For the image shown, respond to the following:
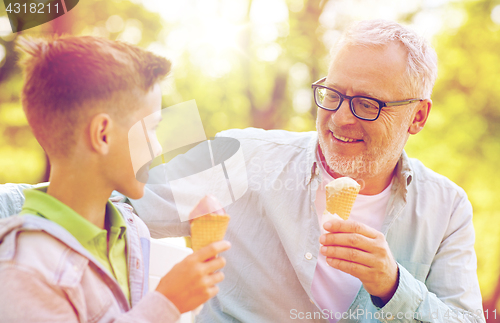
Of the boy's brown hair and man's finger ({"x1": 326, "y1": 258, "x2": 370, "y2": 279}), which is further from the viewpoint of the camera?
man's finger ({"x1": 326, "y1": 258, "x2": 370, "y2": 279})

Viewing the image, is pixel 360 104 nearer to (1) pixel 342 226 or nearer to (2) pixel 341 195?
(2) pixel 341 195

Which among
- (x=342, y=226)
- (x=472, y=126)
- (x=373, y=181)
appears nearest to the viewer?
(x=342, y=226)

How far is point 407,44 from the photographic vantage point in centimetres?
230

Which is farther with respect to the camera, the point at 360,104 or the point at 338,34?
the point at 338,34

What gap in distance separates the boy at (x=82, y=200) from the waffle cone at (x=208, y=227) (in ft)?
0.36

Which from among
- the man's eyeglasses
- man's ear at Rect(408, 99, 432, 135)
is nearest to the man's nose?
the man's eyeglasses

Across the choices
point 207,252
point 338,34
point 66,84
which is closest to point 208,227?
point 207,252

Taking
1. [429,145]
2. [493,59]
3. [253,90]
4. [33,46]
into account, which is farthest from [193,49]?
[33,46]

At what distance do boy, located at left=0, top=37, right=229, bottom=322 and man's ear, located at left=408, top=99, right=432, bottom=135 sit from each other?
191cm

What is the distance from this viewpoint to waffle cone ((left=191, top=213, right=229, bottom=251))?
3.89 ft

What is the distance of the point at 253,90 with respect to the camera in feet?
35.0

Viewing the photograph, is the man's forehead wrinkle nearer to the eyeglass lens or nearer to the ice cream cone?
the eyeglass lens

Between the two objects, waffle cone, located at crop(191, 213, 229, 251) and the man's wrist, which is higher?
waffle cone, located at crop(191, 213, 229, 251)

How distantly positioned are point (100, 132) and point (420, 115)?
217 cm
